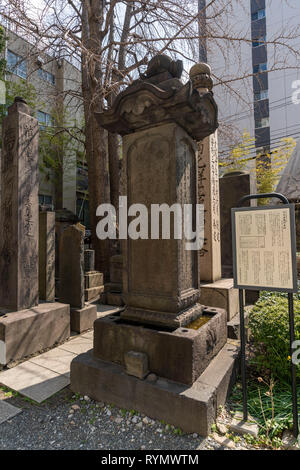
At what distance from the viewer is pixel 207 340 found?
2.55m

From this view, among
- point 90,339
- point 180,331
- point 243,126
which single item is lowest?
point 90,339

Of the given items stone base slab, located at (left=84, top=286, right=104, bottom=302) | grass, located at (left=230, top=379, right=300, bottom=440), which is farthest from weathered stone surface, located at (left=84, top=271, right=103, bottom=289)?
grass, located at (left=230, top=379, right=300, bottom=440)

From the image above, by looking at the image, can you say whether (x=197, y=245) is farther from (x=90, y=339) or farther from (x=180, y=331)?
(x=90, y=339)

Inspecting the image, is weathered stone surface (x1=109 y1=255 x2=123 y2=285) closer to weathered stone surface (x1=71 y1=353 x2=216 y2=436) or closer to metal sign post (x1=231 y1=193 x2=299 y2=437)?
weathered stone surface (x1=71 y1=353 x2=216 y2=436)

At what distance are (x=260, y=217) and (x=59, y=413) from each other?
2.69m

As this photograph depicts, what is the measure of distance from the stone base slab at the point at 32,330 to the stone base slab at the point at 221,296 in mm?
2430

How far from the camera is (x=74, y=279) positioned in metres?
4.98

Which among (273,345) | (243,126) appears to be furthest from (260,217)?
(243,126)

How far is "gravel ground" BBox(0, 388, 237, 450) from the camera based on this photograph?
79.5 inches

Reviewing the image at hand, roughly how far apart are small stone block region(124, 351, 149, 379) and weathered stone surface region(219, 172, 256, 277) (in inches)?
150

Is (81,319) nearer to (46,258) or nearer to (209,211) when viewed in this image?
(46,258)

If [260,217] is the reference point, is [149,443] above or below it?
below

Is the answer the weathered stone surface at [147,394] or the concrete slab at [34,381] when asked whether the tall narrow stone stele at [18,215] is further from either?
the weathered stone surface at [147,394]

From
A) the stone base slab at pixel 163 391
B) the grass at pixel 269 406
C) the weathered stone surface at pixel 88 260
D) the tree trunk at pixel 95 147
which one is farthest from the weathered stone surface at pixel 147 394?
the tree trunk at pixel 95 147
